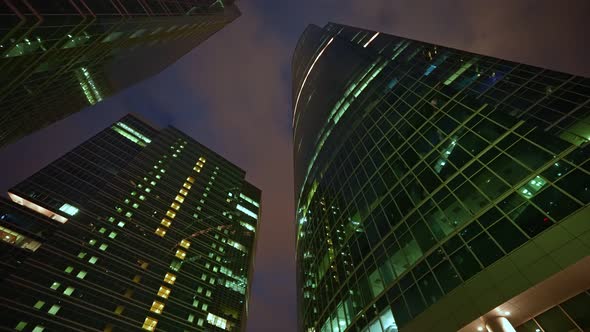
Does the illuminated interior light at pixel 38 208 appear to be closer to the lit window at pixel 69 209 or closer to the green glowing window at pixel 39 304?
the lit window at pixel 69 209

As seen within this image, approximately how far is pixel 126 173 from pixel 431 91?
84.3 m

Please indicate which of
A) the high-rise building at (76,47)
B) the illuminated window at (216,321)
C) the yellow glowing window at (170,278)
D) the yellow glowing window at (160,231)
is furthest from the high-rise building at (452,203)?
the yellow glowing window at (160,231)

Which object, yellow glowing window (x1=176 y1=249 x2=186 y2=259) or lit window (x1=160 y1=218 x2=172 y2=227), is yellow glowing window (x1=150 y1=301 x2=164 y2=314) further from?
lit window (x1=160 y1=218 x2=172 y2=227)

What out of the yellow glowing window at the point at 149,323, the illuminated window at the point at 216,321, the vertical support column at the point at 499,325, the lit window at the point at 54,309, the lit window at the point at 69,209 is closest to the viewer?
the vertical support column at the point at 499,325

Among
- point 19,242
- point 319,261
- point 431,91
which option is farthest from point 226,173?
point 431,91

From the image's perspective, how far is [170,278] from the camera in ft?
231

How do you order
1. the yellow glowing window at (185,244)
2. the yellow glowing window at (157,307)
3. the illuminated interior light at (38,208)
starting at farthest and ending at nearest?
1. the yellow glowing window at (185,244)
2. the illuminated interior light at (38,208)
3. the yellow glowing window at (157,307)

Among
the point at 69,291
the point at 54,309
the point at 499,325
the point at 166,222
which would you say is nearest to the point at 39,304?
the point at 54,309

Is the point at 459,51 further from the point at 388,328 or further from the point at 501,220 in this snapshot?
the point at 388,328

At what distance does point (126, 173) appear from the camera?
88.6m

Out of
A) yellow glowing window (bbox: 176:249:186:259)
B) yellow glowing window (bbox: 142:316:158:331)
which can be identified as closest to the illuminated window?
yellow glowing window (bbox: 142:316:158:331)

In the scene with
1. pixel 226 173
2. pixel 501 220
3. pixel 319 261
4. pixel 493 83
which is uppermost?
pixel 226 173

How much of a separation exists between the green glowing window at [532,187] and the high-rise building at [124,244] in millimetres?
63143

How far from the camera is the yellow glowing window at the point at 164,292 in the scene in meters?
66.1
